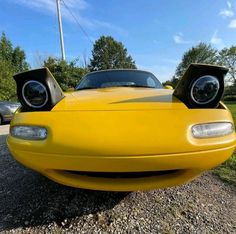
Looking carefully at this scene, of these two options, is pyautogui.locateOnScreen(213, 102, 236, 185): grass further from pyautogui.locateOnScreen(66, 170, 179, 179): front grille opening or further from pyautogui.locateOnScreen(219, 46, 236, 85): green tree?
pyautogui.locateOnScreen(219, 46, 236, 85): green tree

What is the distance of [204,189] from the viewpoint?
2152 mm

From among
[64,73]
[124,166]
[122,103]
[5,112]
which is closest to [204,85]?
[122,103]

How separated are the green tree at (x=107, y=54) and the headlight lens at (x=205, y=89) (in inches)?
1646

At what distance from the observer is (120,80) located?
9.96 ft

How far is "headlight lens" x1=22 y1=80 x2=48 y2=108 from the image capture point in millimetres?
1705

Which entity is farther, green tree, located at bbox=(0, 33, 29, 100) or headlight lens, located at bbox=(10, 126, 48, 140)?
green tree, located at bbox=(0, 33, 29, 100)

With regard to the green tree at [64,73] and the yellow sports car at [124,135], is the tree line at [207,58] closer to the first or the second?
the green tree at [64,73]

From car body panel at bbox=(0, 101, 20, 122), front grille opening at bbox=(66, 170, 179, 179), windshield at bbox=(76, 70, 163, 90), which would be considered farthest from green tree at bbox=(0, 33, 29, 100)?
front grille opening at bbox=(66, 170, 179, 179)

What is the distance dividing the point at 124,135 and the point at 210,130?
0.57 metres

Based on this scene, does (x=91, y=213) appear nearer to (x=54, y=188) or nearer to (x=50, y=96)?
(x=54, y=188)

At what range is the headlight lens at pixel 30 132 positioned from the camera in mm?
1483

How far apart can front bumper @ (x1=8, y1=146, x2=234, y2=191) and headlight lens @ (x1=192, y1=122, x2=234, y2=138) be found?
10cm

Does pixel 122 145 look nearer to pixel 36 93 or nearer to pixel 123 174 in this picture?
pixel 123 174

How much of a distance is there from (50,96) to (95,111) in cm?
38
